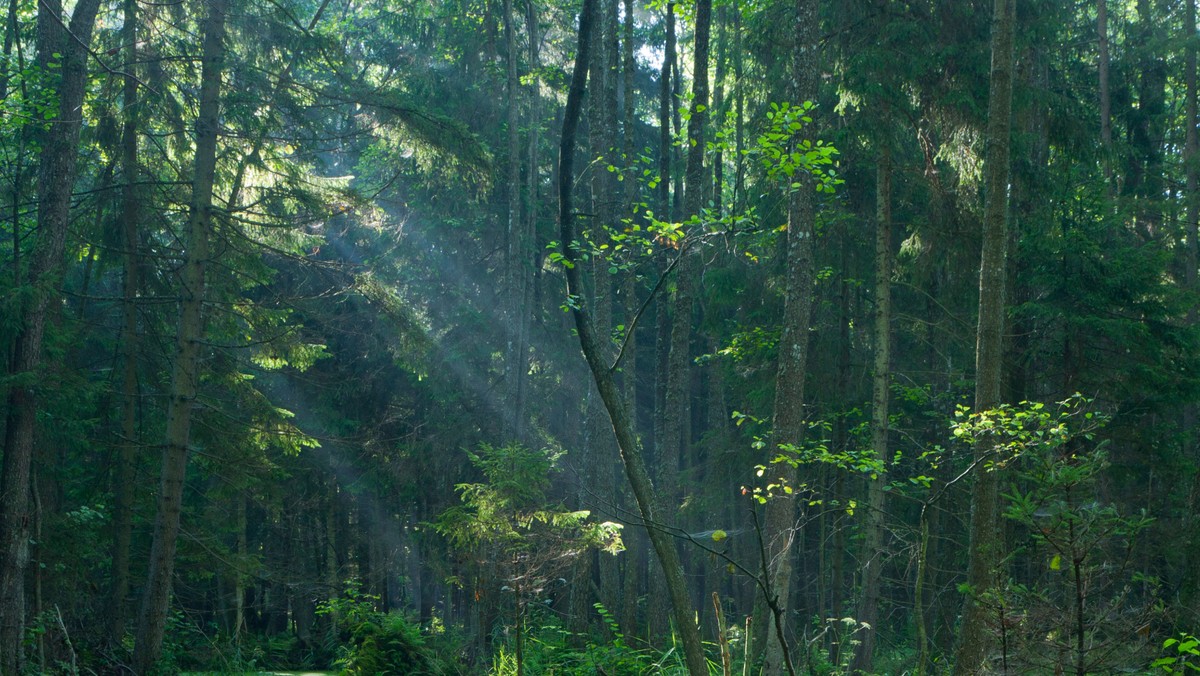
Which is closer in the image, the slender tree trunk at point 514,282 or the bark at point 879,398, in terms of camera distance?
the bark at point 879,398

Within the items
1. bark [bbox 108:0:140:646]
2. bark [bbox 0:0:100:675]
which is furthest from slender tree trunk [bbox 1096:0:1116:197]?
bark [bbox 0:0:100:675]

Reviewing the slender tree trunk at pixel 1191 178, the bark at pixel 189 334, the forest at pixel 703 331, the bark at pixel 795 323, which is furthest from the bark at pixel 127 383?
the slender tree trunk at pixel 1191 178

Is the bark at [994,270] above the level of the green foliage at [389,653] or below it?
above

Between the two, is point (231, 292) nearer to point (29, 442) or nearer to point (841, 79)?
A: point (29, 442)

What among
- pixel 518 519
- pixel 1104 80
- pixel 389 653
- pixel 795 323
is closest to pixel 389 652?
pixel 389 653

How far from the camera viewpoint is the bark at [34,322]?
891cm

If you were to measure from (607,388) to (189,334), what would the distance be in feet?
23.8

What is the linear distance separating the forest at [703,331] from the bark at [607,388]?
0.03m

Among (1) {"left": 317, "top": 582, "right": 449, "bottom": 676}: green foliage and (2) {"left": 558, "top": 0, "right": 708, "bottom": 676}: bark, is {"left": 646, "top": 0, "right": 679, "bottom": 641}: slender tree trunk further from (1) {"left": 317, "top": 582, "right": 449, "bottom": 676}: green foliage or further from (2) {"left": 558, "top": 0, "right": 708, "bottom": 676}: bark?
(2) {"left": 558, "top": 0, "right": 708, "bottom": 676}: bark

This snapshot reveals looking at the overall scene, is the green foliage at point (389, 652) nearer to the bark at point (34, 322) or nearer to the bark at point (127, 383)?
the bark at point (34, 322)

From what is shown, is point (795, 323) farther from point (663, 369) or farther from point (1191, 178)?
point (663, 369)

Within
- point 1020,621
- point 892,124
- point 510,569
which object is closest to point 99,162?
point 510,569

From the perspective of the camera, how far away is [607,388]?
589cm

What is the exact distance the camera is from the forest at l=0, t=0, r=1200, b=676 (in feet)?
21.9
